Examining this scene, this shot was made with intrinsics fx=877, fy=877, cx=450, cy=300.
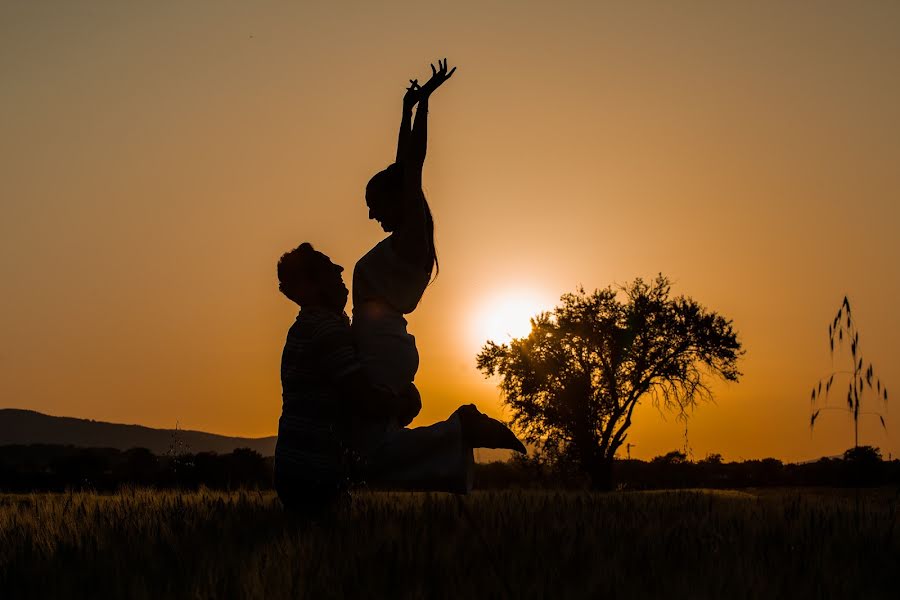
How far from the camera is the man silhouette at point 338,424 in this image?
6.16 m

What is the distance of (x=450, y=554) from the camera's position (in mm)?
4898

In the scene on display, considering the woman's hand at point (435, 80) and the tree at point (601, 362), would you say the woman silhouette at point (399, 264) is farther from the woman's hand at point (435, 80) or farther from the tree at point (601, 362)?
the tree at point (601, 362)

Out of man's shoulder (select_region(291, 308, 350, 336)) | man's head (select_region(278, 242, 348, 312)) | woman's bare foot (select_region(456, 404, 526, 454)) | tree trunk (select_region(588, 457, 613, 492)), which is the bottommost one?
tree trunk (select_region(588, 457, 613, 492))

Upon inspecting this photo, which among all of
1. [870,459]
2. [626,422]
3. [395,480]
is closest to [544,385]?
[626,422]

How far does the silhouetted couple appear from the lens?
20.2ft

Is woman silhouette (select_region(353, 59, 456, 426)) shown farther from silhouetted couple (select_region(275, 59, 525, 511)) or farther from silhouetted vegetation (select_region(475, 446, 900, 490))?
silhouetted vegetation (select_region(475, 446, 900, 490))

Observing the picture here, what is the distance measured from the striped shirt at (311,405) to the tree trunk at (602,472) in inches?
1391

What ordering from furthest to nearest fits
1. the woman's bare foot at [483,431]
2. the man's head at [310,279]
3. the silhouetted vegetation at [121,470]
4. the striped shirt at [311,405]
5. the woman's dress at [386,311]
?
the silhouetted vegetation at [121,470]
the man's head at [310,279]
the striped shirt at [311,405]
the woman's dress at [386,311]
the woman's bare foot at [483,431]

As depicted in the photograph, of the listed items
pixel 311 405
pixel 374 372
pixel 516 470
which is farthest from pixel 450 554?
pixel 516 470

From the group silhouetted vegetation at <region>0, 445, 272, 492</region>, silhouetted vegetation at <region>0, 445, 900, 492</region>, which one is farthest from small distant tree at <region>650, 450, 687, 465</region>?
silhouetted vegetation at <region>0, 445, 272, 492</region>

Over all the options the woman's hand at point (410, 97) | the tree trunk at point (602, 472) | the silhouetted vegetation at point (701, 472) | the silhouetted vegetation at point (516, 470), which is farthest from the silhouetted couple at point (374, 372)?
the tree trunk at point (602, 472)

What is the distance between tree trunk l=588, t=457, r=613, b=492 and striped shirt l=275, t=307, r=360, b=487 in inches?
1391

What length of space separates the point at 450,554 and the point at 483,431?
1386mm

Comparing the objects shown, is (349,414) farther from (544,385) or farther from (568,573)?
(544,385)
